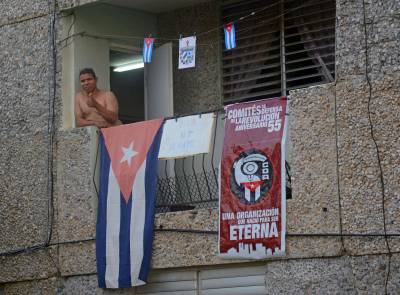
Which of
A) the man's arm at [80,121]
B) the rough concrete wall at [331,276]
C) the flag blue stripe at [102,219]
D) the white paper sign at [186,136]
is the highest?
the man's arm at [80,121]

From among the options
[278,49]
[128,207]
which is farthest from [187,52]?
[128,207]

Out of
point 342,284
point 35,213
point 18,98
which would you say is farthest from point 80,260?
point 342,284

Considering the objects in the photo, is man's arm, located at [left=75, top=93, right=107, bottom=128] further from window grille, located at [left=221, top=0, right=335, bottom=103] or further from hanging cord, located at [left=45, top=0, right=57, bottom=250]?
window grille, located at [left=221, top=0, right=335, bottom=103]

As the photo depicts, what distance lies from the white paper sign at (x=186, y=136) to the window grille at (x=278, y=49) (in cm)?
152

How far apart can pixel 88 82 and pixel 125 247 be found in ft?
7.21

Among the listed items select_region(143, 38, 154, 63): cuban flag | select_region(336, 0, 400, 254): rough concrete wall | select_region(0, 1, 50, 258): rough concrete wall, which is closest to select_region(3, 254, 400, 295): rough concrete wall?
select_region(336, 0, 400, 254): rough concrete wall

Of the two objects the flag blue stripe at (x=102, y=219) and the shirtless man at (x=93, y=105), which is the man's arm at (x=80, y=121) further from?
the flag blue stripe at (x=102, y=219)

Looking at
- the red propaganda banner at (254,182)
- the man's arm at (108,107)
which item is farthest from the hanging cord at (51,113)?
the red propaganda banner at (254,182)

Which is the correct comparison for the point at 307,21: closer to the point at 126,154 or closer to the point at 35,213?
the point at 126,154

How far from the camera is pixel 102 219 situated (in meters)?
13.8

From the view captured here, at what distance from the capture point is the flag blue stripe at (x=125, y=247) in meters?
13.4

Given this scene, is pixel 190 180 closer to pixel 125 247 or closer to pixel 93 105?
pixel 125 247

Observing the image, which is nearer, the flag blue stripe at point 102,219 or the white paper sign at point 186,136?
the white paper sign at point 186,136

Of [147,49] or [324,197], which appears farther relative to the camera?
[147,49]
